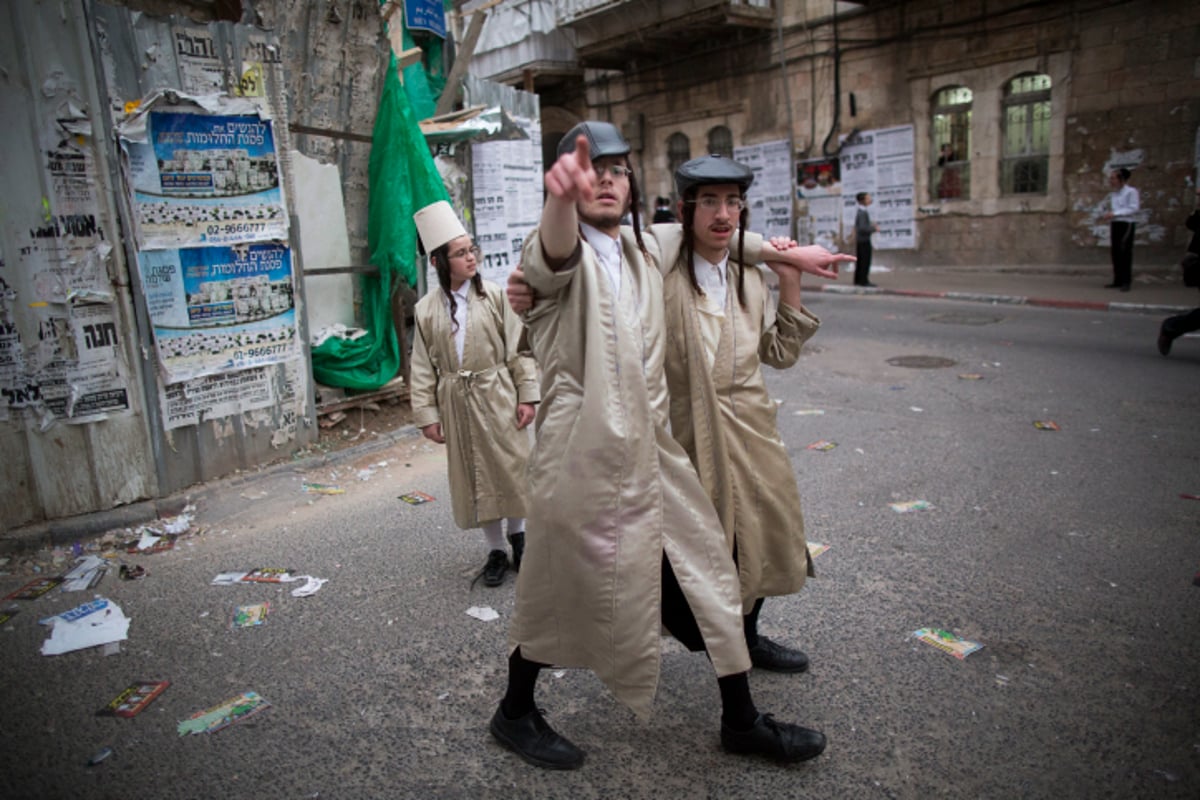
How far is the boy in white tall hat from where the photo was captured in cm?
378

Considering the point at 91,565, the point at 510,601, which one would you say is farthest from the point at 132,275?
the point at 510,601

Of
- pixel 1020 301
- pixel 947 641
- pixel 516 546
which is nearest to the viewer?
pixel 947 641

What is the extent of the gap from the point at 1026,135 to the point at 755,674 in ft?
51.4

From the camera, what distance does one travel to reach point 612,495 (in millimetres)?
2213

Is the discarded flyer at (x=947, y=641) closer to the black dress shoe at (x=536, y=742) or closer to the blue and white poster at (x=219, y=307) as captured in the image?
the black dress shoe at (x=536, y=742)

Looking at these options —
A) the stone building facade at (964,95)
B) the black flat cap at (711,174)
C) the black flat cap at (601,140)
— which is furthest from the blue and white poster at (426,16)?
the black flat cap at (601,140)

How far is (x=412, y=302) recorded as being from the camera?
673 centimetres

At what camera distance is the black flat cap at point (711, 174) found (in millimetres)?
2432

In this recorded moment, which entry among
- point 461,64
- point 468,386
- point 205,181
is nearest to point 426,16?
point 461,64

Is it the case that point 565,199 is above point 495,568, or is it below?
above

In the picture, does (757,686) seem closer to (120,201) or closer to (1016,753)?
(1016,753)

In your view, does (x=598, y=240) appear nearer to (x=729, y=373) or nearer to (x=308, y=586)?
(x=729, y=373)

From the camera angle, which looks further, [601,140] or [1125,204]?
[1125,204]

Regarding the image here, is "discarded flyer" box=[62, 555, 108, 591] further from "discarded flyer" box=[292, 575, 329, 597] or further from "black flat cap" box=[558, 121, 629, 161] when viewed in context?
"black flat cap" box=[558, 121, 629, 161]
